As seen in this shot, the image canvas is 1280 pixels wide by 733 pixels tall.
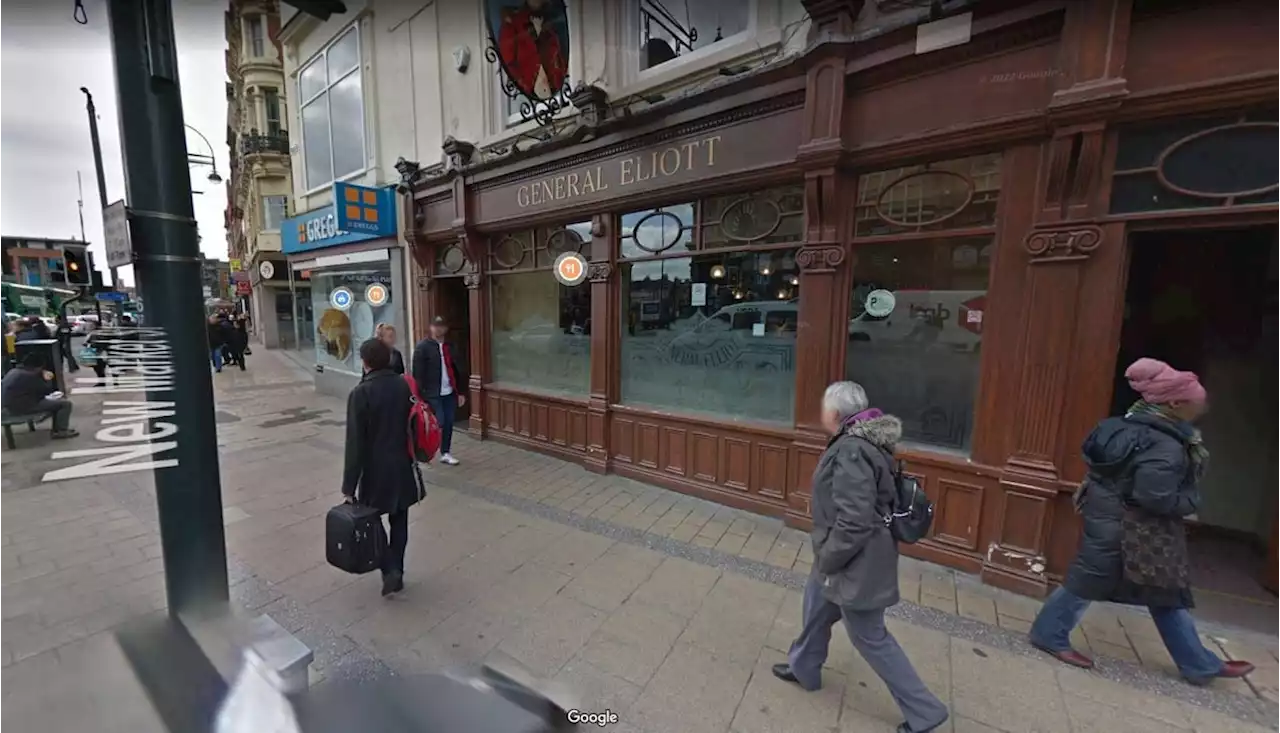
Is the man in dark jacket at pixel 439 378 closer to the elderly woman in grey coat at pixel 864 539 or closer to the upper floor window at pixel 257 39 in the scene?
the elderly woman in grey coat at pixel 864 539

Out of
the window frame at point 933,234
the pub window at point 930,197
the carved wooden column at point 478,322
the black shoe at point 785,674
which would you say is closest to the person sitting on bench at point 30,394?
the carved wooden column at point 478,322

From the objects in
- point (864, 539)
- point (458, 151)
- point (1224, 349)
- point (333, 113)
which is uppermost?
point (333, 113)

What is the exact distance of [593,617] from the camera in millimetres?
3088

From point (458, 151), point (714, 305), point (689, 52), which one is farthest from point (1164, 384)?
point (458, 151)

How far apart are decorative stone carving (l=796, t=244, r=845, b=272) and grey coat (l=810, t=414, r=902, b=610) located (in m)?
2.17

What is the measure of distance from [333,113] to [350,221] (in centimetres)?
354

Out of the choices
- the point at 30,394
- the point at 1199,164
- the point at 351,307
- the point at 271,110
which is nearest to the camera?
the point at 1199,164

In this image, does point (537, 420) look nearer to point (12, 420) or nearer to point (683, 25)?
point (683, 25)

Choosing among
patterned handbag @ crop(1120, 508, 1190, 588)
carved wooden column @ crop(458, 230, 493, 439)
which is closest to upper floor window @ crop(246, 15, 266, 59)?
carved wooden column @ crop(458, 230, 493, 439)

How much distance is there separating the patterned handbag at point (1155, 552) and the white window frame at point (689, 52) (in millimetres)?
4278

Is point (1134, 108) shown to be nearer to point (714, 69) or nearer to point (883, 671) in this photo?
point (714, 69)

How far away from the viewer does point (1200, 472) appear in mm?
2359

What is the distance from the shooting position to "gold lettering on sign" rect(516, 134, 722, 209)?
15.2ft

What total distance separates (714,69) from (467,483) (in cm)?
503
